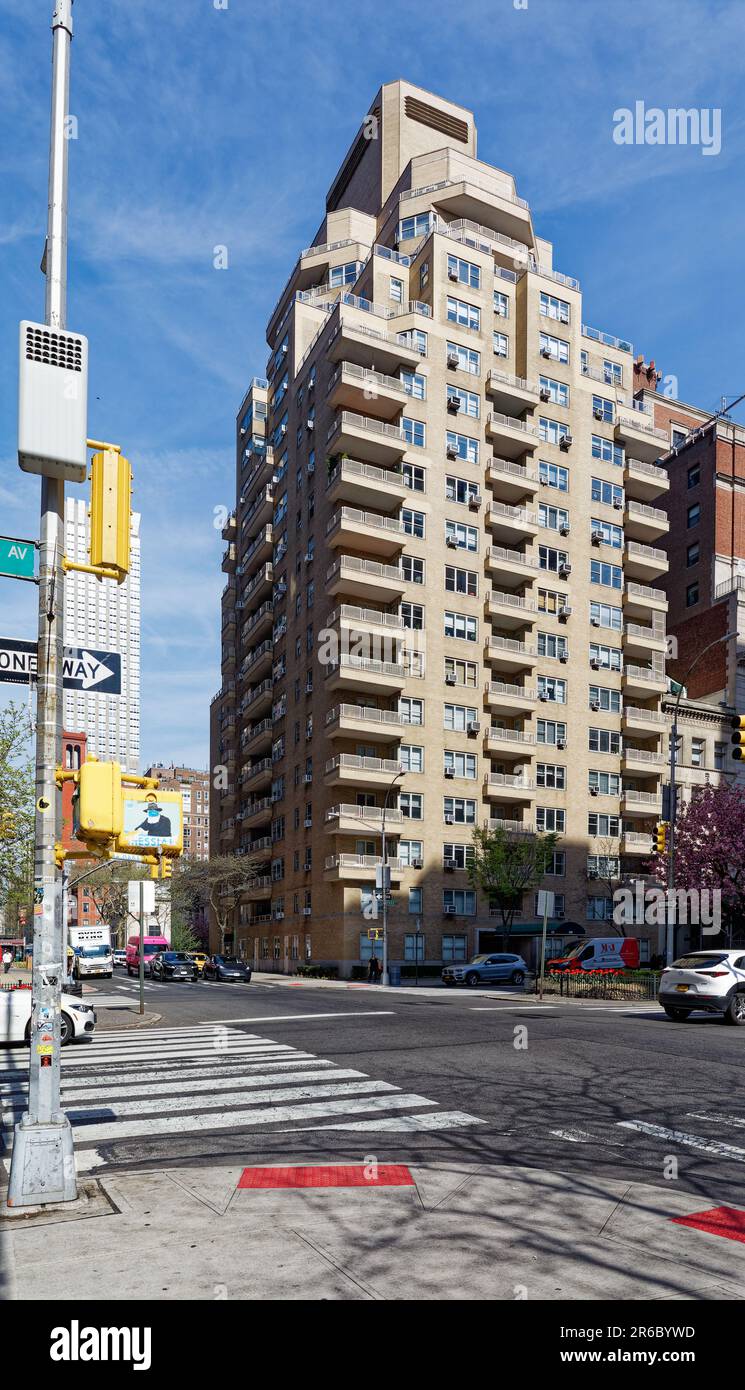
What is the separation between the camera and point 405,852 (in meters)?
54.8

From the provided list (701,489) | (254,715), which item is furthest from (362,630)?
(701,489)

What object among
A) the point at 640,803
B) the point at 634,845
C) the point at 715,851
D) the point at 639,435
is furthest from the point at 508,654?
the point at 639,435

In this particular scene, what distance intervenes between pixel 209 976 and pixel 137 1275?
164 ft

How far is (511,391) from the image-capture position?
199ft

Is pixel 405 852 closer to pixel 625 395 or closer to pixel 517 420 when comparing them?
pixel 517 420

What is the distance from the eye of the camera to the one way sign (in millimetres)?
7949

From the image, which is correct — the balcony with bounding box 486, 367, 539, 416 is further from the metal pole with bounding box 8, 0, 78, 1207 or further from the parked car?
the metal pole with bounding box 8, 0, 78, 1207

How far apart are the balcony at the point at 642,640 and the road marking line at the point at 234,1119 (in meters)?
55.4

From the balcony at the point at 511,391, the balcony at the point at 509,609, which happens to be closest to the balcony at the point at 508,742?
the balcony at the point at 509,609

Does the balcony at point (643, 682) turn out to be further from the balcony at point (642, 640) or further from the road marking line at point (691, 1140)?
the road marking line at point (691, 1140)

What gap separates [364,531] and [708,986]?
37.0m

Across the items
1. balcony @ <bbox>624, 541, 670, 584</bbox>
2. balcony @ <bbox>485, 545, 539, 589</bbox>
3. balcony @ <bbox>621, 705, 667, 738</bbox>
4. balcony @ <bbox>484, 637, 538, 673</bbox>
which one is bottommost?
balcony @ <bbox>621, 705, 667, 738</bbox>

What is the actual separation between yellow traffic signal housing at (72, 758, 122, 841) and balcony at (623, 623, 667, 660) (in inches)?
2342

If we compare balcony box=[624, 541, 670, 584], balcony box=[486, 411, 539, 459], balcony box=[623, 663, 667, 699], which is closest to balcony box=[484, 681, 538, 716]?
balcony box=[623, 663, 667, 699]
